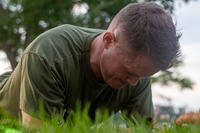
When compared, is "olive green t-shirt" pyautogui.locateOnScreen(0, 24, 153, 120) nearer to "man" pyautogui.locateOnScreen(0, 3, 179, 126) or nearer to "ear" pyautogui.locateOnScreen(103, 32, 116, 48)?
"man" pyautogui.locateOnScreen(0, 3, 179, 126)

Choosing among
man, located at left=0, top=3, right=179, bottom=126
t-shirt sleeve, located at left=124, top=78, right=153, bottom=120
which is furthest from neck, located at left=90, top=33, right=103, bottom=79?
t-shirt sleeve, located at left=124, top=78, right=153, bottom=120

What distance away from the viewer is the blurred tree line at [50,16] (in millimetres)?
6863

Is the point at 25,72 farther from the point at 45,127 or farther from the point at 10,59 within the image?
the point at 10,59

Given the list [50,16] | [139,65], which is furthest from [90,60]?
[50,16]

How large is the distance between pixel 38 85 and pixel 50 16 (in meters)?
4.00

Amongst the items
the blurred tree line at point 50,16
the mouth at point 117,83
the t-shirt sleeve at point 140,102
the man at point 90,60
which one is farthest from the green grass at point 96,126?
the blurred tree line at point 50,16

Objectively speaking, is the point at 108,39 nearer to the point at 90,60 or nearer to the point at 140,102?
the point at 90,60

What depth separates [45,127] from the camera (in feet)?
5.64

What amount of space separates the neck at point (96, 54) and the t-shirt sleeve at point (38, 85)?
258 mm

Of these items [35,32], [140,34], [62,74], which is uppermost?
[140,34]

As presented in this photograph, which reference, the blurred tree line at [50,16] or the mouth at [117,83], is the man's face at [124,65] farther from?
the blurred tree line at [50,16]

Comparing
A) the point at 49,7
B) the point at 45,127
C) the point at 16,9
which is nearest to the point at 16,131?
the point at 45,127

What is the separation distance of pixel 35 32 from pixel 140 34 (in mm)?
4343

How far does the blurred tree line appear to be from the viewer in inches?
270
